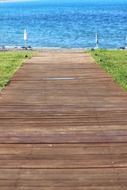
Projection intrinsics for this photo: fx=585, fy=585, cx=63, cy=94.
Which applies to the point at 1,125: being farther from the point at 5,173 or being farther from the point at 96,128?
the point at 5,173

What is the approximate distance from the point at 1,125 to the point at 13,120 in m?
0.46

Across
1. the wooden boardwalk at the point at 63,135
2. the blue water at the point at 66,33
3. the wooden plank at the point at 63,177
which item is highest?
the wooden plank at the point at 63,177

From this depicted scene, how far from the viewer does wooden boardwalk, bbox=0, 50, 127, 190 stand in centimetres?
702

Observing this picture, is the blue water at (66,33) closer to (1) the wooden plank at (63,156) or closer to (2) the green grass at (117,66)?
(2) the green grass at (117,66)

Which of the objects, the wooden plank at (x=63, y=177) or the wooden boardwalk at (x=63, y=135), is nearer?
the wooden plank at (x=63, y=177)

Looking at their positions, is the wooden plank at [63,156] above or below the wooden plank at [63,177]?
below

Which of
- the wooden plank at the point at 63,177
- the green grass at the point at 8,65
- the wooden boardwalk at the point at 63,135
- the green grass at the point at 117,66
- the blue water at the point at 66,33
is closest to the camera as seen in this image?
the wooden plank at the point at 63,177

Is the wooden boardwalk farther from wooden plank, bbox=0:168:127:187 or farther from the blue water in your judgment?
the blue water

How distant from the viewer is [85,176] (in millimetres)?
7090

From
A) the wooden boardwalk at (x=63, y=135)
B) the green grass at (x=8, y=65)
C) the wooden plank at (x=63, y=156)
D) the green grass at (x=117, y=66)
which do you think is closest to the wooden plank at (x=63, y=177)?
the wooden boardwalk at (x=63, y=135)

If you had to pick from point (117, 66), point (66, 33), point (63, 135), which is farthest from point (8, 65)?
point (66, 33)

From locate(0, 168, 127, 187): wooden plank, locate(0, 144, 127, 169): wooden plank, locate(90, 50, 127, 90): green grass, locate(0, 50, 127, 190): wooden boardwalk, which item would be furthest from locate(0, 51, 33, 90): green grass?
locate(0, 168, 127, 187): wooden plank

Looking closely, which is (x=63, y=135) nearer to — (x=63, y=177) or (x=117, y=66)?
(x=63, y=177)

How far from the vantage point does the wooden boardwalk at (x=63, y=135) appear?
702 cm
